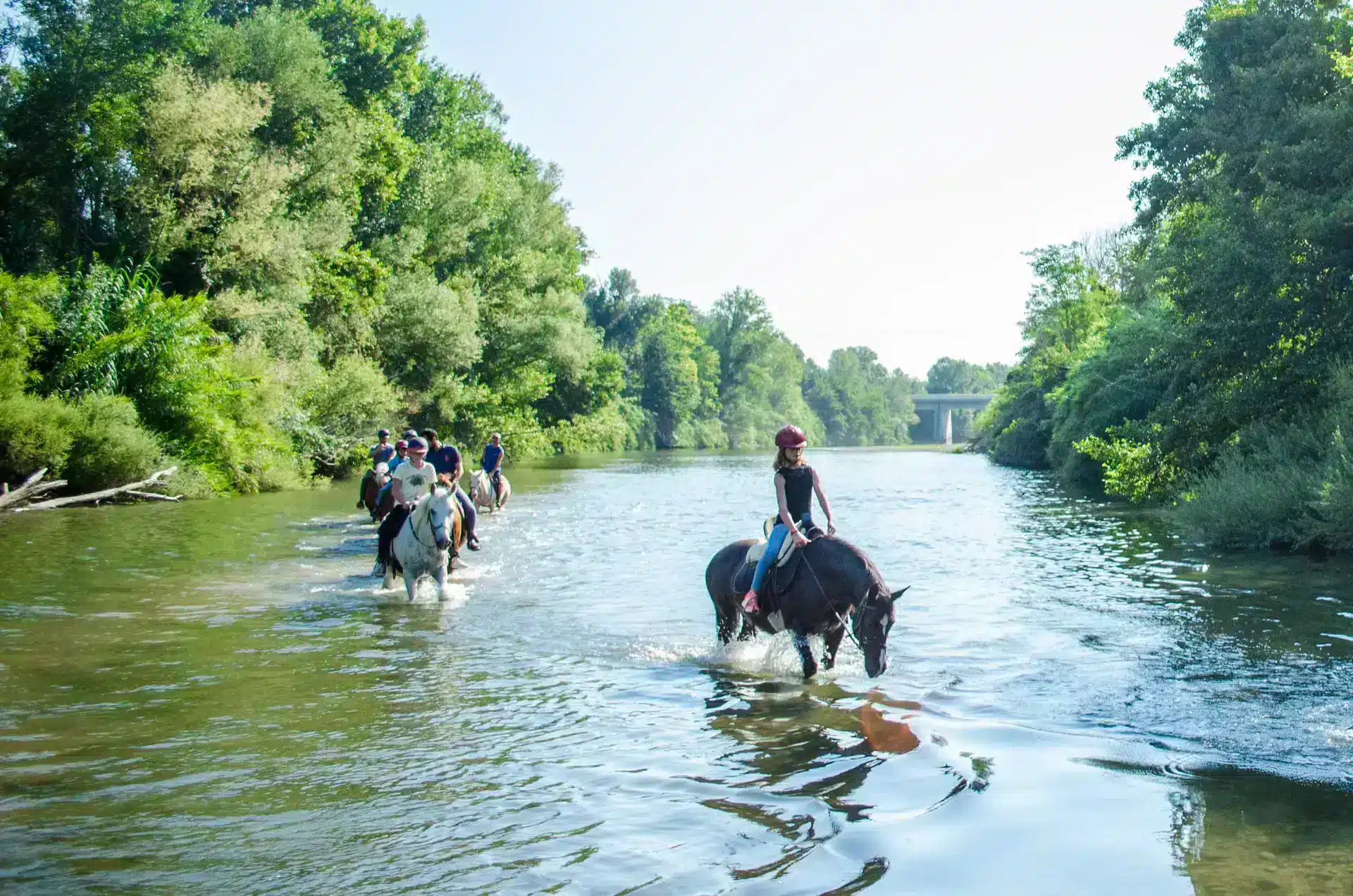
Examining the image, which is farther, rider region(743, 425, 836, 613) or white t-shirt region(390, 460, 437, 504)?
white t-shirt region(390, 460, 437, 504)

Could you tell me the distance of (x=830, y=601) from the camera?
9930 mm

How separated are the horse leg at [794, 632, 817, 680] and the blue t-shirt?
28.1 ft

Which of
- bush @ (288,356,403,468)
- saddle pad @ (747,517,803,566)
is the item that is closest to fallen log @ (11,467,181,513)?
bush @ (288,356,403,468)

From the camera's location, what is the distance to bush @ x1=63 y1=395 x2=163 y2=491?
29.5 m

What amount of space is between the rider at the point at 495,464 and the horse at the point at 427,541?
11.9 metres

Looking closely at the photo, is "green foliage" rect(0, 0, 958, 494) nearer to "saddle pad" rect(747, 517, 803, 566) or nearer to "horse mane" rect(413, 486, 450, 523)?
"horse mane" rect(413, 486, 450, 523)

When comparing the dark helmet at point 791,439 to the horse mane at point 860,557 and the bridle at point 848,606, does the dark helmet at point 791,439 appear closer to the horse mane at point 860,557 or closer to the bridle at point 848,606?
the horse mane at point 860,557

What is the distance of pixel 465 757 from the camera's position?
25.5 feet

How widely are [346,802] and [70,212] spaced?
39.1 meters

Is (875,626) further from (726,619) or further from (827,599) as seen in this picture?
(726,619)

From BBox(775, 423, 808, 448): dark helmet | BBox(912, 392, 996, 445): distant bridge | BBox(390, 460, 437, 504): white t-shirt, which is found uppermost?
BBox(912, 392, 996, 445): distant bridge

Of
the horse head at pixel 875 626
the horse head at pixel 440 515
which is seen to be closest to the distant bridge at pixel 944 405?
the horse head at pixel 440 515

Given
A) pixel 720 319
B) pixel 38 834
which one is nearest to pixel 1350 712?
pixel 38 834

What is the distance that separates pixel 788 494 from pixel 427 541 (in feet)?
19.3
